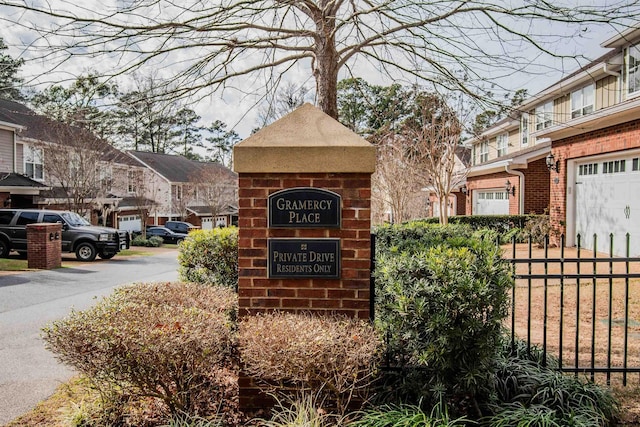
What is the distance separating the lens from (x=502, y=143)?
28719 millimetres

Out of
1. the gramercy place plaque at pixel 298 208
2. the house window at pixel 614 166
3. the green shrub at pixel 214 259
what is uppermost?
the house window at pixel 614 166

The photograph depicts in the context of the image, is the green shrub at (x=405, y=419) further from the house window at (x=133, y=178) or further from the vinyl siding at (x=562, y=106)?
the house window at (x=133, y=178)

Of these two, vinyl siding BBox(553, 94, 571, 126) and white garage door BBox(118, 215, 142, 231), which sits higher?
vinyl siding BBox(553, 94, 571, 126)

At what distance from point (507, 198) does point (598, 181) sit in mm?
8942

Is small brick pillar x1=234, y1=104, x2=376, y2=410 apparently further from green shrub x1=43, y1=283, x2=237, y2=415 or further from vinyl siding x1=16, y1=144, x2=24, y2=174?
vinyl siding x1=16, y1=144, x2=24, y2=174

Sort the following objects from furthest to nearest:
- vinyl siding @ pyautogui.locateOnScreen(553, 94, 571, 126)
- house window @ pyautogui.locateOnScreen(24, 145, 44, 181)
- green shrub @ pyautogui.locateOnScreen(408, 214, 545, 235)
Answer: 1. house window @ pyautogui.locateOnScreen(24, 145, 44, 181)
2. green shrub @ pyautogui.locateOnScreen(408, 214, 545, 235)
3. vinyl siding @ pyautogui.locateOnScreen(553, 94, 571, 126)

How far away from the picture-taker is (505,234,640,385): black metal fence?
458 cm

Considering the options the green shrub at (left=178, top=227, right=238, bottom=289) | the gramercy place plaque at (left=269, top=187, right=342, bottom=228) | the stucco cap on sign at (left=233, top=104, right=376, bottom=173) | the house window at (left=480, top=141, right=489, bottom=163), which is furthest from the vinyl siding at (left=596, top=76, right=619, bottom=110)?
the gramercy place plaque at (left=269, top=187, right=342, bottom=228)

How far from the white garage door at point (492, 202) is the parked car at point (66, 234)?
60.5ft

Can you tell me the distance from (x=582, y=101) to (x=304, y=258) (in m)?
18.7

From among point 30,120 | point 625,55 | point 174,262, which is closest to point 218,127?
point 30,120

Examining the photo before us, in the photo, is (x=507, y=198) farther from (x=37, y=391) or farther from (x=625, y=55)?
(x=37, y=391)

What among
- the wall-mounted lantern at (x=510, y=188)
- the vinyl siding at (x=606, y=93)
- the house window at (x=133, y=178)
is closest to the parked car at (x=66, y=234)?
the house window at (x=133, y=178)

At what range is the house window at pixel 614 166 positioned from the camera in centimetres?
1324
